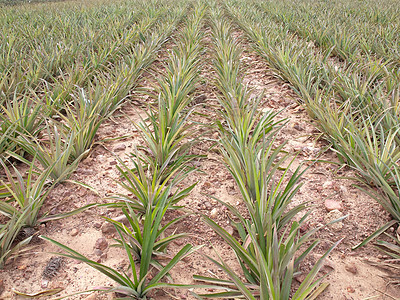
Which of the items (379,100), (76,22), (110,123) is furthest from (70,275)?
(76,22)

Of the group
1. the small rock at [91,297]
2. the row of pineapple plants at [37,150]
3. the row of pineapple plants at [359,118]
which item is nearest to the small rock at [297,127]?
the row of pineapple plants at [359,118]

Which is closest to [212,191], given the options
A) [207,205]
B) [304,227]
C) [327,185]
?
[207,205]

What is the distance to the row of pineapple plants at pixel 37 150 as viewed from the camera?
3.61 ft

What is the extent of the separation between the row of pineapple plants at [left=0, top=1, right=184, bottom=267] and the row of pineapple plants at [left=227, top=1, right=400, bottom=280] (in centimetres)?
126

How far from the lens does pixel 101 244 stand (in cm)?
112

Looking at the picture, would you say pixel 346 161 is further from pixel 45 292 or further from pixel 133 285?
pixel 45 292

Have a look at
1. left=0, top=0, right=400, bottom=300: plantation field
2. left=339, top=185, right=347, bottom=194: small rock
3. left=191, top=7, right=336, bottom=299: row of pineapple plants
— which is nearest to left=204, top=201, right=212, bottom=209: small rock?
left=0, top=0, right=400, bottom=300: plantation field

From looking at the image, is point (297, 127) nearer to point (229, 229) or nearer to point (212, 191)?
point (212, 191)

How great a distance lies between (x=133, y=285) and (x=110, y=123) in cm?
141

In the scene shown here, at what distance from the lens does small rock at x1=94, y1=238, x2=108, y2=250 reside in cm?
111

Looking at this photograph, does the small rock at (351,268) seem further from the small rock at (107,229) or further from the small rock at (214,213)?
the small rock at (107,229)

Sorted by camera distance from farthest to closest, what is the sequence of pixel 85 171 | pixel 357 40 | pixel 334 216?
pixel 357 40, pixel 85 171, pixel 334 216

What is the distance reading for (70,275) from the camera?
3.25ft

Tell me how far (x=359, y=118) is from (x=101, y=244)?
1441 millimetres
